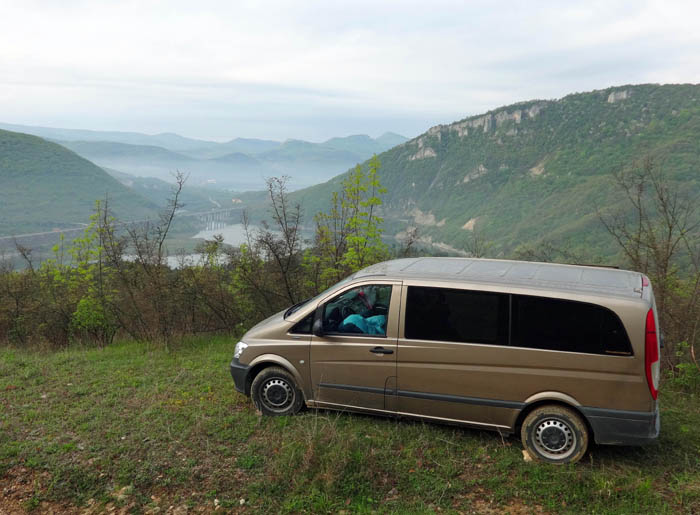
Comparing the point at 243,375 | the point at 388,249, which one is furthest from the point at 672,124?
the point at 243,375

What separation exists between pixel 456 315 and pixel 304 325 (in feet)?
5.63

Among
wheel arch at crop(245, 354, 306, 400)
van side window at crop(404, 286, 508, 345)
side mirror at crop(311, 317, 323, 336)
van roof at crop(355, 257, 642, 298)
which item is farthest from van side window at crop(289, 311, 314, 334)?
van side window at crop(404, 286, 508, 345)

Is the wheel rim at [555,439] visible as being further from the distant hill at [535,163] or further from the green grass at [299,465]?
the distant hill at [535,163]

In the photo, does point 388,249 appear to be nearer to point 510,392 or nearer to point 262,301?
point 262,301

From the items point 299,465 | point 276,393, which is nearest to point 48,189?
point 276,393

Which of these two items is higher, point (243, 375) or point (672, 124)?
point (672, 124)

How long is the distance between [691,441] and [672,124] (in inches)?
4525

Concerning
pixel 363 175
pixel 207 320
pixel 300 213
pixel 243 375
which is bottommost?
pixel 207 320

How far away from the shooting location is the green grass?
14.2ft

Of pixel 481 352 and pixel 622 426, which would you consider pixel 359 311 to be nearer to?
pixel 481 352

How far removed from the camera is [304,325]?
5.66 metres

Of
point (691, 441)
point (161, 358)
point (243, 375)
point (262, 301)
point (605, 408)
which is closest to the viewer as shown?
point (605, 408)

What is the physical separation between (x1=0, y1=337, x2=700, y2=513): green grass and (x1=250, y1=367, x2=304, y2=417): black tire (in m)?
0.16

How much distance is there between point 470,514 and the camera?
416cm
